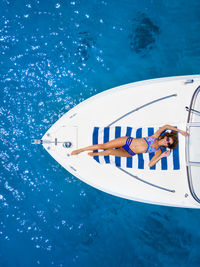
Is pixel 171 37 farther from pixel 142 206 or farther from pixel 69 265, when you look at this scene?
pixel 69 265

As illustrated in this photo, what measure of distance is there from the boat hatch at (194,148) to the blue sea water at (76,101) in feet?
4.29

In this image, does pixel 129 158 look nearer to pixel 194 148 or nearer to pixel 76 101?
pixel 194 148

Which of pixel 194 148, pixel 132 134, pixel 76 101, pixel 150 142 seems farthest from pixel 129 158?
pixel 76 101

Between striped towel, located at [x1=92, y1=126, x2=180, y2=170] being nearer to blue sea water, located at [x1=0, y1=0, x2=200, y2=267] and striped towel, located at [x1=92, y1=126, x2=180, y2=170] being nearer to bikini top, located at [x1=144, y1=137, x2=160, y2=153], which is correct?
bikini top, located at [x1=144, y1=137, x2=160, y2=153]

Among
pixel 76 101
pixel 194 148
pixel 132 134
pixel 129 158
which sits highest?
pixel 76 101

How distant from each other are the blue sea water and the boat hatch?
1.31 m

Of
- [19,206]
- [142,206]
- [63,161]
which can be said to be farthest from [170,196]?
[19,206]

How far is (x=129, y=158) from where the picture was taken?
3.44 m

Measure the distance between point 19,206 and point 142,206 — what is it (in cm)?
263

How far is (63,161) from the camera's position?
3.47 metres

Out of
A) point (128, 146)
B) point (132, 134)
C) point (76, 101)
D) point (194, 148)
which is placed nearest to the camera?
point (194, 148)

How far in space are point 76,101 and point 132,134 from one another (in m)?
1.50

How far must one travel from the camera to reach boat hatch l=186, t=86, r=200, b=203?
308 centimetres

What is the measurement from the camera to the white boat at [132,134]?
3340 mm
